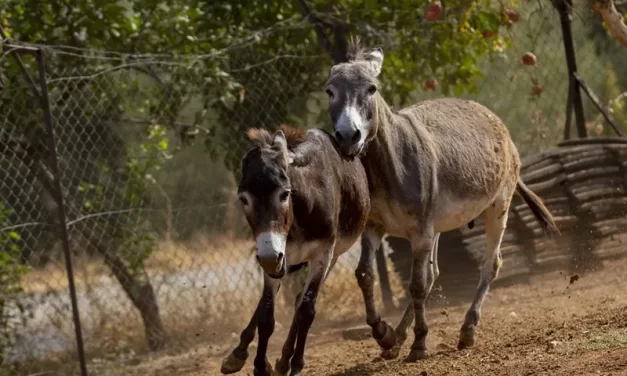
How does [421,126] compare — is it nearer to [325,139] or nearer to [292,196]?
[325,139]

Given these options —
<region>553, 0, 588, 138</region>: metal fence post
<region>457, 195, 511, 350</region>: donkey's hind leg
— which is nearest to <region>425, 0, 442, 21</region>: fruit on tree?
<region>457, 195, 511, 350</region>: donkey's hind leg

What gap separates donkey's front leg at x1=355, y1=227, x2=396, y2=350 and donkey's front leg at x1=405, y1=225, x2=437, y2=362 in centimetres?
19

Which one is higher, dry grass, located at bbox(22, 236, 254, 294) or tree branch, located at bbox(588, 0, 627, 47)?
tree branch, located at bbox(588, 0, 627, 47)

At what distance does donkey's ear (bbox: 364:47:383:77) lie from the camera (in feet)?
23.8

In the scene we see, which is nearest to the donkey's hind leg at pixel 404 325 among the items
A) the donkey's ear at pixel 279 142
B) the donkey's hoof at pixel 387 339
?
the donkey's hoof at pixel 387 339

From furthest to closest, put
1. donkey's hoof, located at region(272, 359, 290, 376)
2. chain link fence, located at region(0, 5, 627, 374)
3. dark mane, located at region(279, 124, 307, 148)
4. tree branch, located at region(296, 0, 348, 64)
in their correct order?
tree branch, located at region(296, 0, 348, 64) < chain link fence, located at region(0, 5, 627, 374) < donkey's hoof, located at region(272, 359, 290, 376) < dark mane, located at region(279, 124, 307, 148)

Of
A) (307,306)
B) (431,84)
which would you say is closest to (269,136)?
(307,306)

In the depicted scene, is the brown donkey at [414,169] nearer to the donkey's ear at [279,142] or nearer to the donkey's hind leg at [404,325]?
the donkey's hind leg at [404,325]

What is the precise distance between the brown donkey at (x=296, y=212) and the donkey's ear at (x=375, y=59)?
0.62 meters

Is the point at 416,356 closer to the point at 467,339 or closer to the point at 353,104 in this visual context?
the point at 467,339

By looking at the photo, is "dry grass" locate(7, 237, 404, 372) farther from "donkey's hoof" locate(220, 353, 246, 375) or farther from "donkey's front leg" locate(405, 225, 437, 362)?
"donkey's front leg" locate(405, 225, 437, 362)

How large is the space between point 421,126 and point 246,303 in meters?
2.99

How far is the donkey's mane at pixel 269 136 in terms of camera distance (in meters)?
6.18

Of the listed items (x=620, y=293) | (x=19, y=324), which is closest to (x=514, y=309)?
(x=620, y=293)
